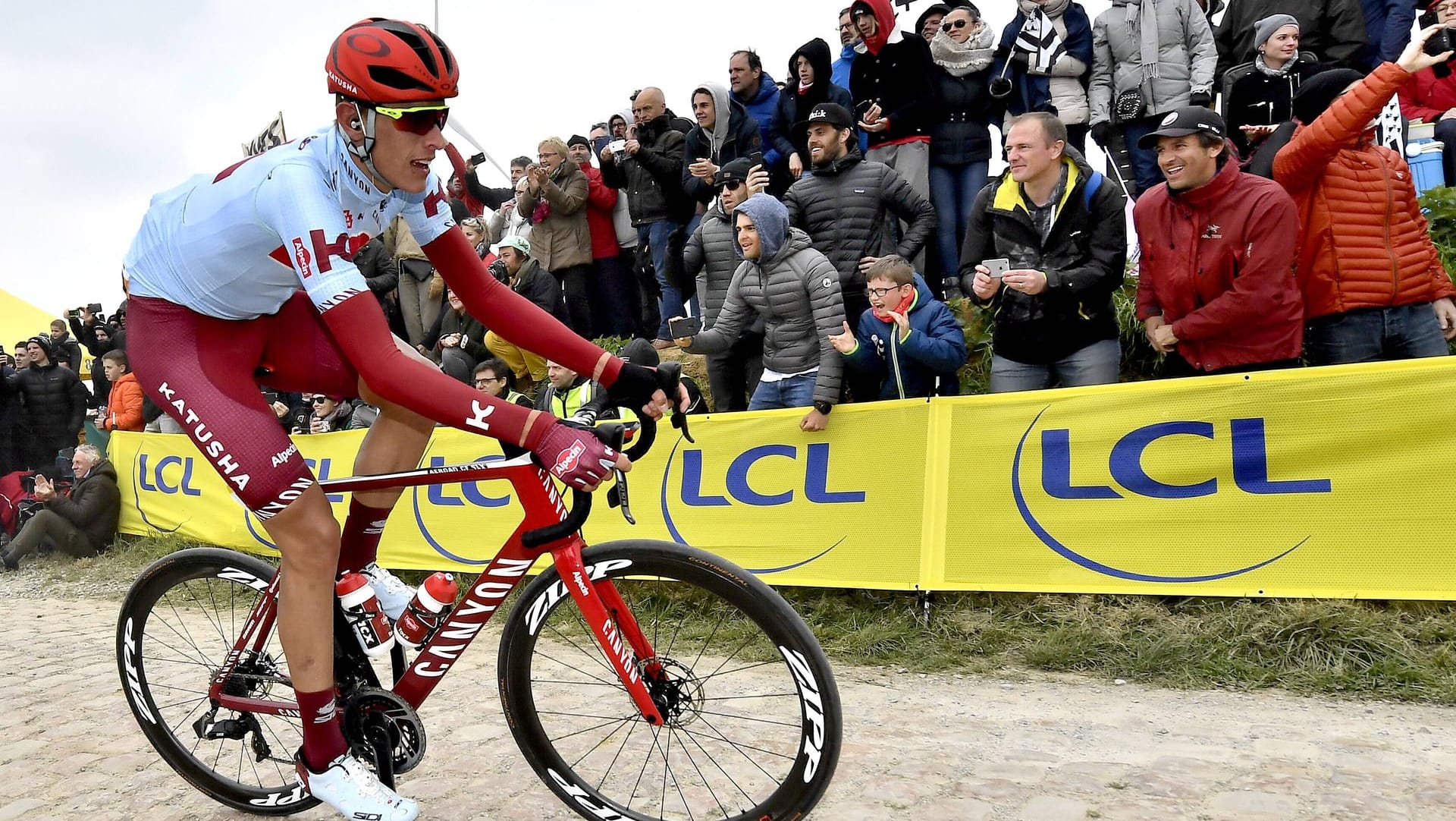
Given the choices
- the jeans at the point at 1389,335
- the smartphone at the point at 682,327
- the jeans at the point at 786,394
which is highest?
the smartphone at the point at 682,327

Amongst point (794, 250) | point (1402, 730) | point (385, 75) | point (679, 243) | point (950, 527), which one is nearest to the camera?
point (385, 75)

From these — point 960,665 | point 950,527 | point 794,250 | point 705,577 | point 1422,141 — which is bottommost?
Answer: point 960,665

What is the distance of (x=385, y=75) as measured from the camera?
2689 millimetres

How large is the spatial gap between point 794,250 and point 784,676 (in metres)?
4.15

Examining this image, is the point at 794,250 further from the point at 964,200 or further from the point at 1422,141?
the point at 1422,141

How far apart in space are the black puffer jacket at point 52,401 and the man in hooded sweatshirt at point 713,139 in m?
9.02

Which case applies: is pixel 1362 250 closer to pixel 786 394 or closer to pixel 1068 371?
pixel 1068 371

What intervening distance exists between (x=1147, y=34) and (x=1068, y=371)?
295 centimetres

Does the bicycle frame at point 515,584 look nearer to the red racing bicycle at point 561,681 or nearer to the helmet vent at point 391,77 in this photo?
the red racing bicycle at point 561,681

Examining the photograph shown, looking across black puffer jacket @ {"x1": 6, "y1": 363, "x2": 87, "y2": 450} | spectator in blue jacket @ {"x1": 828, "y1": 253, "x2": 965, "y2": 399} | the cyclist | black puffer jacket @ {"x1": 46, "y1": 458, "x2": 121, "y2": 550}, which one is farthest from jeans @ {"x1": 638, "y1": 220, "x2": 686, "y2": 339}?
black puffer jacket @ {"x1": 6, "y1": 363, "x2": 87, "y2": 450}

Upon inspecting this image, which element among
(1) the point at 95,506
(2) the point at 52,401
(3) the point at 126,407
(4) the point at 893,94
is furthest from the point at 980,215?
(2) the point at 52,401

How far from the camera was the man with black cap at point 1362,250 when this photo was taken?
5.05 metres

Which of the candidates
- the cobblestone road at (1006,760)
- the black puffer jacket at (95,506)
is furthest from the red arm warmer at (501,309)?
the black puffer jacket at (95,506)

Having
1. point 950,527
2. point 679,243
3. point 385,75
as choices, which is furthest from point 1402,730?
point 679,243
